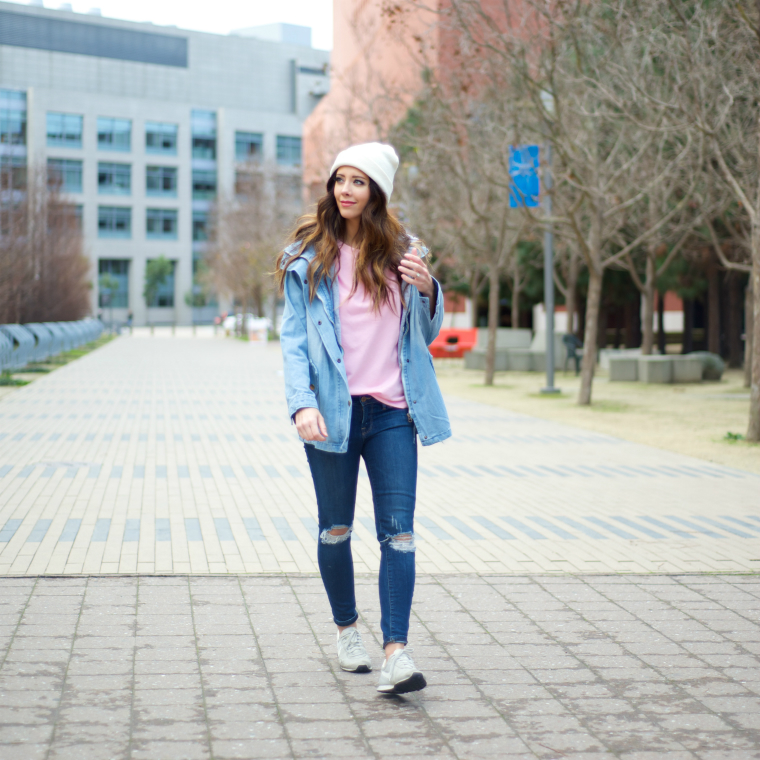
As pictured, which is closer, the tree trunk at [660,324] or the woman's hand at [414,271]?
the woman's hand at [414,271]

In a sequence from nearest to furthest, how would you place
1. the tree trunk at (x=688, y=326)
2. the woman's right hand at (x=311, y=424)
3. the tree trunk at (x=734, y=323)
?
the woman's right hand at (x=311, y=424), the tree trunk at (x=734, y=323), the tree trunk at (x=688, y=326)

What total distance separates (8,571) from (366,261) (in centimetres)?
283

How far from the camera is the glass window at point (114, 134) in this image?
89.3 meters

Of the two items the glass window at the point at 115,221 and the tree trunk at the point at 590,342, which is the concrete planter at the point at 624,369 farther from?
the glass window at the point at 115,221

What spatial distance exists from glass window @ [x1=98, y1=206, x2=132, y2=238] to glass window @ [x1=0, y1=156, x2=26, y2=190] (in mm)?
59825

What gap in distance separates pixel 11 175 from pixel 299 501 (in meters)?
22.3

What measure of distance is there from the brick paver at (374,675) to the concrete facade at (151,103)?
82.3 metres

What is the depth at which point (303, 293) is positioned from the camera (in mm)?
3750

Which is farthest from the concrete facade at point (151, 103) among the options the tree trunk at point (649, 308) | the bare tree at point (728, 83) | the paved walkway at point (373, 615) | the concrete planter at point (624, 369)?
the paved walkway at point (373, 615)

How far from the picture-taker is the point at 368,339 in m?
3.75

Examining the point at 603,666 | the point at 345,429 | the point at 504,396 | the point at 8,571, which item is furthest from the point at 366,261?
the point at 504,396

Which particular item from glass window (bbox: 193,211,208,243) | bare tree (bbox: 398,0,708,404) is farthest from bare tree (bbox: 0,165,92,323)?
glass window (bbox: 193,211,208,243)

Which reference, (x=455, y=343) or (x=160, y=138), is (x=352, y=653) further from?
(x=160, y=138)

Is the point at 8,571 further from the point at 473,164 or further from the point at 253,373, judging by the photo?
the point at 253,373
